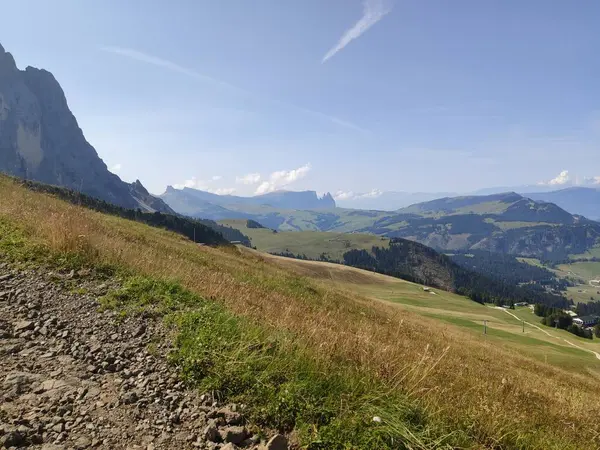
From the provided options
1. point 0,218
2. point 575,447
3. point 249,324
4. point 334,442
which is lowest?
point 575,447

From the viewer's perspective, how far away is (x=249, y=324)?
6902 millimetres

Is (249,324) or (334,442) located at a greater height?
(249,324)

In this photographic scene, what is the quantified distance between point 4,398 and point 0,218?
968cm

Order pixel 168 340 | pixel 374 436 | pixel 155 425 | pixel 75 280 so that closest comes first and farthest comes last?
pixel 374 436 < pixel 155 425 < pixel 168 340 < pixel 75 280

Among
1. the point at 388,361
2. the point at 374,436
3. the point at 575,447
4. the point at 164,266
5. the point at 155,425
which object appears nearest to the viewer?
the point at 374,436

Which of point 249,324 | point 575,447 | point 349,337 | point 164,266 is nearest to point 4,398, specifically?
point 249,324

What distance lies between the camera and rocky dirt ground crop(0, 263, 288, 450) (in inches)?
174

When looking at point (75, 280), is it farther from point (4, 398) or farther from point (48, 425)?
point (48, 425)

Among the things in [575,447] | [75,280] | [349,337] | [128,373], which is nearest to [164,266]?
[75,280]

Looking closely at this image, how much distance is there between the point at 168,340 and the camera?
6602 millimetres

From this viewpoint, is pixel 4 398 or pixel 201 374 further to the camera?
pixel 201 374

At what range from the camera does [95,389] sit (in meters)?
5.29

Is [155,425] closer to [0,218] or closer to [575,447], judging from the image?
[575,447]

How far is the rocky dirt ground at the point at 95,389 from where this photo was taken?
4426 mm
